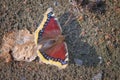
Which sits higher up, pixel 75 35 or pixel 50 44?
pixel 50 44

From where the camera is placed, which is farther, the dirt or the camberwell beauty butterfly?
the dirt

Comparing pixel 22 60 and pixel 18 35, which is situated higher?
pixel 18 35

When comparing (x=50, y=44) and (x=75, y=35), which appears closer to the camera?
(x=50, y=44)

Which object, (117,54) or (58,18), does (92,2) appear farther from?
(117,54)

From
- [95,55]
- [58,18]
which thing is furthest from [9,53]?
[95,55]
